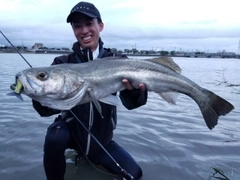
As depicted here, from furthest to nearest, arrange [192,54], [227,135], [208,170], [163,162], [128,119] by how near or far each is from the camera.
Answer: [192,54] → [128,119] → [227,135] → [163,162] → [208,170]

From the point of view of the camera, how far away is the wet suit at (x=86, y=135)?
365 centimetres

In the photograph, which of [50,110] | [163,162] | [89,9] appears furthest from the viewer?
[163,162]

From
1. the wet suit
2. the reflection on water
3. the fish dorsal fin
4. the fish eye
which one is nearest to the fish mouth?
the fish eye

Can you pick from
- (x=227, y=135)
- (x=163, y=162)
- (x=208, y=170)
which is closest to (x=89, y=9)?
(x=163, y=162)

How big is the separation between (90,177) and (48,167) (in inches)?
31.7

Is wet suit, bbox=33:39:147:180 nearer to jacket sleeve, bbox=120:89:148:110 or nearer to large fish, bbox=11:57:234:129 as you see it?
jacket sleeve, bbox=120:89:148:110

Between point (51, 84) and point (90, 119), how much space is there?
1199 mm

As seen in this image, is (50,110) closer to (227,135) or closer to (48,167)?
(48,167)

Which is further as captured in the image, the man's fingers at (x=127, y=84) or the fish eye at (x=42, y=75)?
the man's fingers at (x=127, y=84)

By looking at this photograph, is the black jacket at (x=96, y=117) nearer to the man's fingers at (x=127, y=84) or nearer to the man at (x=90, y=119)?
the man at (x=90, y=119)

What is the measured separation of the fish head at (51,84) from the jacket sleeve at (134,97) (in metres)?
0.92

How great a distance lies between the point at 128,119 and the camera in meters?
7.40

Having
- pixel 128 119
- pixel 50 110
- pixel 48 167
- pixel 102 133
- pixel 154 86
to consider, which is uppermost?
pixel 154 86

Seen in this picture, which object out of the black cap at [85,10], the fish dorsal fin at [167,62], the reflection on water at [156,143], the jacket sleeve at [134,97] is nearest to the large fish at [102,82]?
A: the fish dorsal fin at [167,62]
